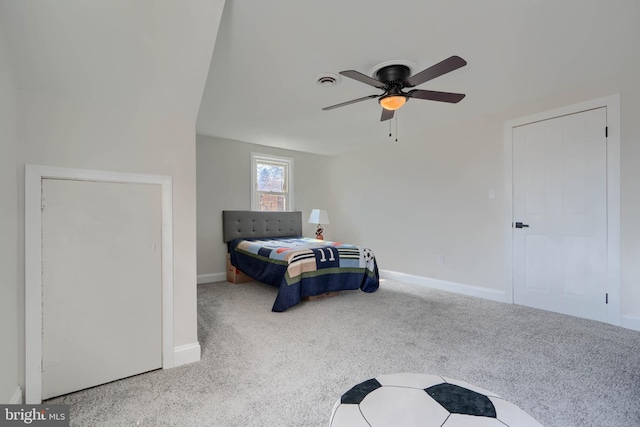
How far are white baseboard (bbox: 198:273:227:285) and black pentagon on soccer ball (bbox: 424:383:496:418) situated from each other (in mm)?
4085

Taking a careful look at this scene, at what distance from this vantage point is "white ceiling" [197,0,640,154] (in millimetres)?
1753

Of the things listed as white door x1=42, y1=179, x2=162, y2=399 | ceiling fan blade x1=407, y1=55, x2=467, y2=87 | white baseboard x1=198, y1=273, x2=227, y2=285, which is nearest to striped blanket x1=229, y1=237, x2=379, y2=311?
white baseboard x1=198, y1=273, x2=227, y2=285

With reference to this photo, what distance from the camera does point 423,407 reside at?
843mm

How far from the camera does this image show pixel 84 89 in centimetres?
163

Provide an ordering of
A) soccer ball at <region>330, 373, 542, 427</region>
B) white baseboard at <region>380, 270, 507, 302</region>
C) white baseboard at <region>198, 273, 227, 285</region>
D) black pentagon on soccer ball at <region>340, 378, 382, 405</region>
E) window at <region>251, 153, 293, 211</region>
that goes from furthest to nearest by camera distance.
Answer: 1. window at <region>251, 153, 293, 211</region>
2. white baseboard at <region>198, 273, 227, 285</region>
3. white baseboard at <region>380, 270, 507, 302</region>
4. black pentagon on soccer ball at <region>340, 378, 382, 405</region>
5. soccer ball at <region>330, 373, 542, 427</region>

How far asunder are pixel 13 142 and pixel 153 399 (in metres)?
1.54

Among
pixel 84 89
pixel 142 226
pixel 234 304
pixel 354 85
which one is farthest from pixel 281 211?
pixel 84 89

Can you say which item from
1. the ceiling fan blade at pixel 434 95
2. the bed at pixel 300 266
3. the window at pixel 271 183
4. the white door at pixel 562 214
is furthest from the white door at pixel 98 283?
the white door at pixel 562 214

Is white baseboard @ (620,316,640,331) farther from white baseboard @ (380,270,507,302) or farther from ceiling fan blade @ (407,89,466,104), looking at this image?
ceiling fan blade @ (407,89,466,104)

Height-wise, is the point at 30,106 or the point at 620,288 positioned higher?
the point at 30,106

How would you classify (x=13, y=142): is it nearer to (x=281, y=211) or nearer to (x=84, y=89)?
(x=84, y=89)

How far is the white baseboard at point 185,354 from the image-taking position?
1.95 metres

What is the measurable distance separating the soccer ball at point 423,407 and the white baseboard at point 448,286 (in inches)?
118

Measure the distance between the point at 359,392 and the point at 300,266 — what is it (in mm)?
2333
